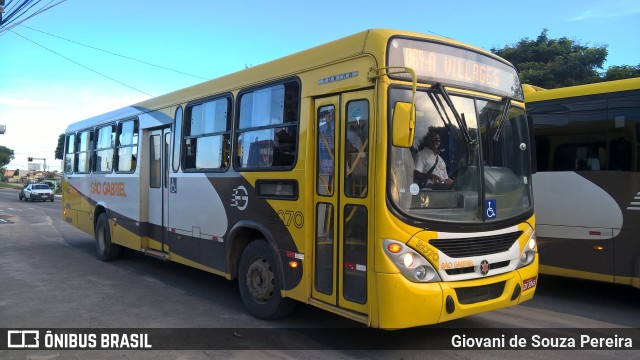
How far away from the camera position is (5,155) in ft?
411

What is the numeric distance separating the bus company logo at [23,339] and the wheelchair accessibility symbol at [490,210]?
196 inches

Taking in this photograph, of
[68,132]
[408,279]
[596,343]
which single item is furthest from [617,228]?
[68,132]

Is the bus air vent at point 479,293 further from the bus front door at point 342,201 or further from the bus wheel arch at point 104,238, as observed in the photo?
the bus wheel arch at point 104,238

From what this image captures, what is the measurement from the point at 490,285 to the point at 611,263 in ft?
10.2

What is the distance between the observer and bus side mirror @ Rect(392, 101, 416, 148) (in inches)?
162

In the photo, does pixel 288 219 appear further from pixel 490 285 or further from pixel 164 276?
pixel 164 276

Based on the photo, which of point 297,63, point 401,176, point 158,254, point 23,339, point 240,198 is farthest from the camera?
point 158,254

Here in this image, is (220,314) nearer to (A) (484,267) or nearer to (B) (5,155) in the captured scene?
(A) (484,267)

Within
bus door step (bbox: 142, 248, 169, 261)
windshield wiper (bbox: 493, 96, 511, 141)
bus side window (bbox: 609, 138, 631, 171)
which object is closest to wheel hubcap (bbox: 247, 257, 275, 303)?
bus door step (bbox: 142, 248, 169, 261)

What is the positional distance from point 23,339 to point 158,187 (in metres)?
3.61

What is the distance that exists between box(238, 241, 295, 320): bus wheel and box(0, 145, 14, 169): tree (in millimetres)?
141851

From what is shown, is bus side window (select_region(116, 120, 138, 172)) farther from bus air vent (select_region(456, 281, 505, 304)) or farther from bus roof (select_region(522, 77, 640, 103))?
bus roof (select_region(522, 77, 640, 103))

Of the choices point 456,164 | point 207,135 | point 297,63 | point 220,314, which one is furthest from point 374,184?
point 207,135

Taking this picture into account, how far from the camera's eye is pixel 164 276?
29.0 ft
